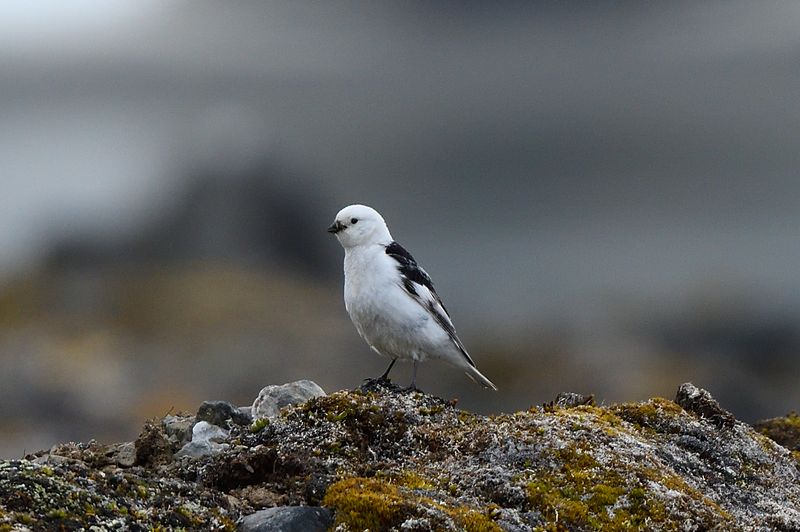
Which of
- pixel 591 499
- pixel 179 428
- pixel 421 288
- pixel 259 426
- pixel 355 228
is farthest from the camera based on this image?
pixel 355 228

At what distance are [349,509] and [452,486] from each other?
121 cm

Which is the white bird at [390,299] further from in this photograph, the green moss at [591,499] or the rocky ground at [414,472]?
the green moss at [591,499]

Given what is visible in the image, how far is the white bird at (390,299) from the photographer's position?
12102 mm

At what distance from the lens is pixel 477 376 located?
13.1 meters

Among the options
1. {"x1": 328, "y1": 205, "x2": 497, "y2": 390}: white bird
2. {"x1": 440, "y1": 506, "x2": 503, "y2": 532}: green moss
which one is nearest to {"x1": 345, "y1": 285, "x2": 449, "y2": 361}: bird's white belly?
{"x1": 328, "y1": 205, "x2": 497, "y2": 390}: white bird

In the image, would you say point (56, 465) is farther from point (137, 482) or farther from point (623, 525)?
point (623, 525)

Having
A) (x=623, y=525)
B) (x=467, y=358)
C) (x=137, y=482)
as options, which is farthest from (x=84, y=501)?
(x=467, y=358)

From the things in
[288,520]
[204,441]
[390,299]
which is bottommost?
[288,520]

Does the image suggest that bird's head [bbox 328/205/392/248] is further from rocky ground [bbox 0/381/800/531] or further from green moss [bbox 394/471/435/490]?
green moss [bbox 394/471/435/490]

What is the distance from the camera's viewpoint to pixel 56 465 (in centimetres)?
736

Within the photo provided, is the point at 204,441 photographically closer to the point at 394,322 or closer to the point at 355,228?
the point at 394,322

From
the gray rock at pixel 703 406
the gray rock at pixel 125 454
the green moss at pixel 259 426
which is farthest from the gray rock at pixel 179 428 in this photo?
the gray rock at pixel 703 406

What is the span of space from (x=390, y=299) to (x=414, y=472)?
402 cm

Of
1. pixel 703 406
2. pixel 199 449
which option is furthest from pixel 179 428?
pixel 703 406
